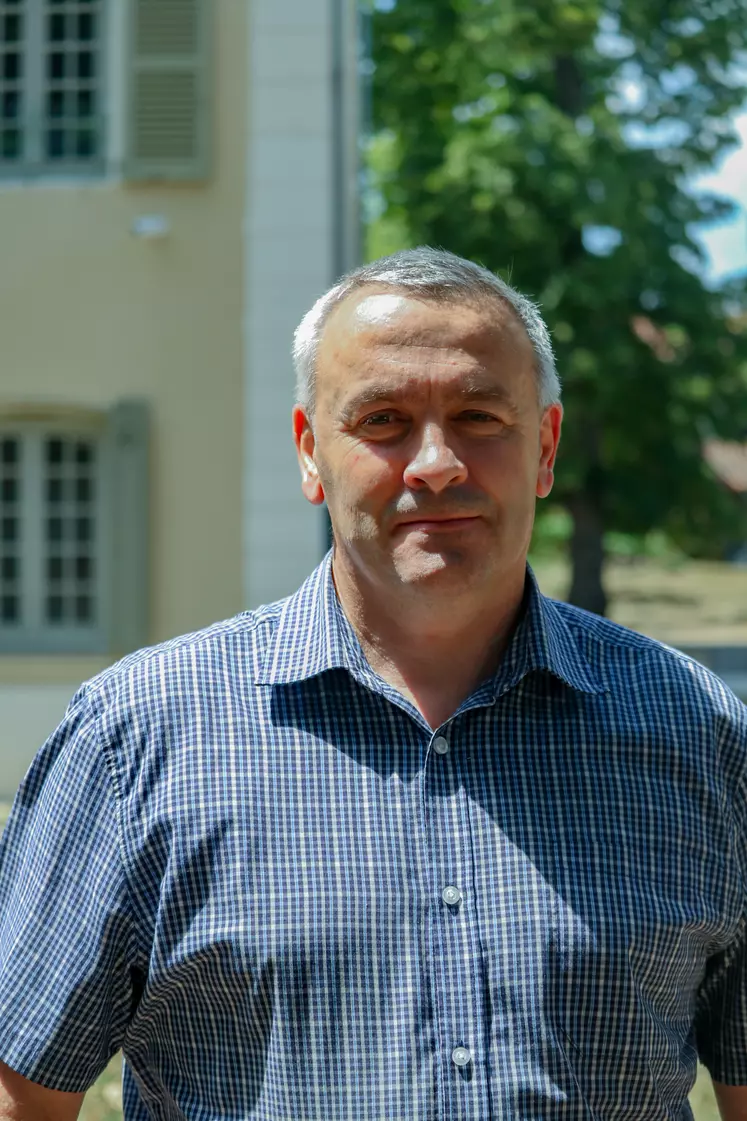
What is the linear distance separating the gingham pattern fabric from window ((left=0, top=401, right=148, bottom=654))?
7245 mm

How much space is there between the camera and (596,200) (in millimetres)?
11938

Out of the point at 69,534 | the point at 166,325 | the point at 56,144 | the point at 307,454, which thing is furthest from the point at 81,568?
the point at 307,454

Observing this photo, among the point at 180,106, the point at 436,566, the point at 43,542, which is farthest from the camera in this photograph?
the point at 43,542

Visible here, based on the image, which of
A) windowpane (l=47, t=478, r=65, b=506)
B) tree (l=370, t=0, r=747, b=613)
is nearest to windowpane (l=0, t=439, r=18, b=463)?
windowpane (l=47, t=478, r=65, b=506)

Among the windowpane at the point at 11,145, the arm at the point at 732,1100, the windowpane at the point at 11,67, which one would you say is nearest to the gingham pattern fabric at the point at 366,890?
the arm at the point at 732,1100

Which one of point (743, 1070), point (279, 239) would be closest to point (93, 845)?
point (743, 1070)

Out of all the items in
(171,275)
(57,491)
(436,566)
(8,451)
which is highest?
(171,275)

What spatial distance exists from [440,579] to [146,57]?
25.6 feet

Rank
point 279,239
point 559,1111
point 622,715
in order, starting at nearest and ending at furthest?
point 559,1111, point 622,715, point 279,239

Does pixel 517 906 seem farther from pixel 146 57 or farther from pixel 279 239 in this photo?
pixel 146 57

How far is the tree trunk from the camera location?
1355cm

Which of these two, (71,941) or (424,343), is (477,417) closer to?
(424,343)

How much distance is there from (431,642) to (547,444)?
332mm

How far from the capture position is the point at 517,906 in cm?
166
